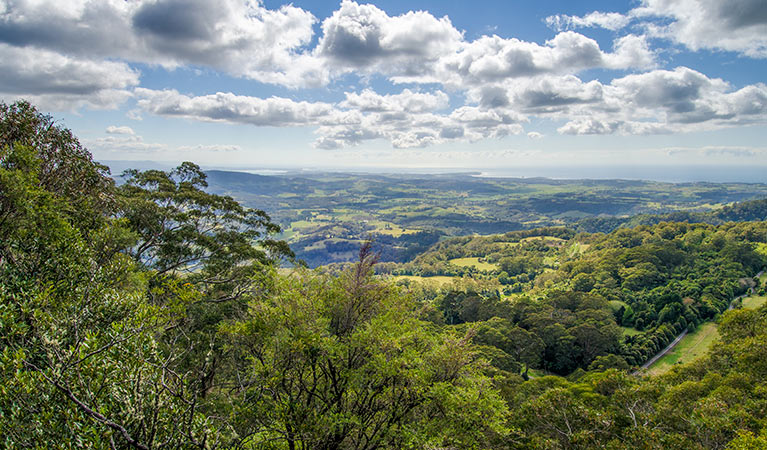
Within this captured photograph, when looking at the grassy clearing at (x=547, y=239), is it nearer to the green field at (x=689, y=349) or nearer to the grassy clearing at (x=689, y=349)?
the grassy clearing at (x=689, y=349)

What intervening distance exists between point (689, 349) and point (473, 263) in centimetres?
7744

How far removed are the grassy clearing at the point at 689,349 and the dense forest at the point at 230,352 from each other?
46.7ft

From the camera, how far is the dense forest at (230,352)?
5.42 meters

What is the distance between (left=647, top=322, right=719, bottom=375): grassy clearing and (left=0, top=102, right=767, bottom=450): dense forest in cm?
1422

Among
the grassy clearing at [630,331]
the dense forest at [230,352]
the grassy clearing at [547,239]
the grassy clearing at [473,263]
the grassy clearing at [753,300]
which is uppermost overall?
the dense forest at [230,352]

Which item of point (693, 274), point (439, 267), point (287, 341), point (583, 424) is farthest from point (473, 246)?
point (287, 341)

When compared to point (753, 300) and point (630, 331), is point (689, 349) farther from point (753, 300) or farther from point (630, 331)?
point (753, 300)

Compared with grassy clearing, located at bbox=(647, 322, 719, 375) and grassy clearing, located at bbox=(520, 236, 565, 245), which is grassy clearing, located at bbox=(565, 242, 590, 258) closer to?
grassy clearing, located at bbox=(520, 236, 565, 245)

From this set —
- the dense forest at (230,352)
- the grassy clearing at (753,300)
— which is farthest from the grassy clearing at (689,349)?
the dense forest at (230,352)

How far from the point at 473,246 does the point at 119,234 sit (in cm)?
13641

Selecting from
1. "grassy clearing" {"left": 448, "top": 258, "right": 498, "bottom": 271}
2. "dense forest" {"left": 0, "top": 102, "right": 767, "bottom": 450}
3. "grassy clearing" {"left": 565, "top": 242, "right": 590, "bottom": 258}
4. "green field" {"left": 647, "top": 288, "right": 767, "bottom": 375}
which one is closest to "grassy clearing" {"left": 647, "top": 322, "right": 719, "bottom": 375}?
"green field" {"left": 647, "top": 288, "right": 767, "bottom": 375}

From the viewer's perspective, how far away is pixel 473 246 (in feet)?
461

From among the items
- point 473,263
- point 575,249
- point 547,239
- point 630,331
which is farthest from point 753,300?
point 547,239

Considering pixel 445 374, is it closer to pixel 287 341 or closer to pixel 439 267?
pixel 287 341
